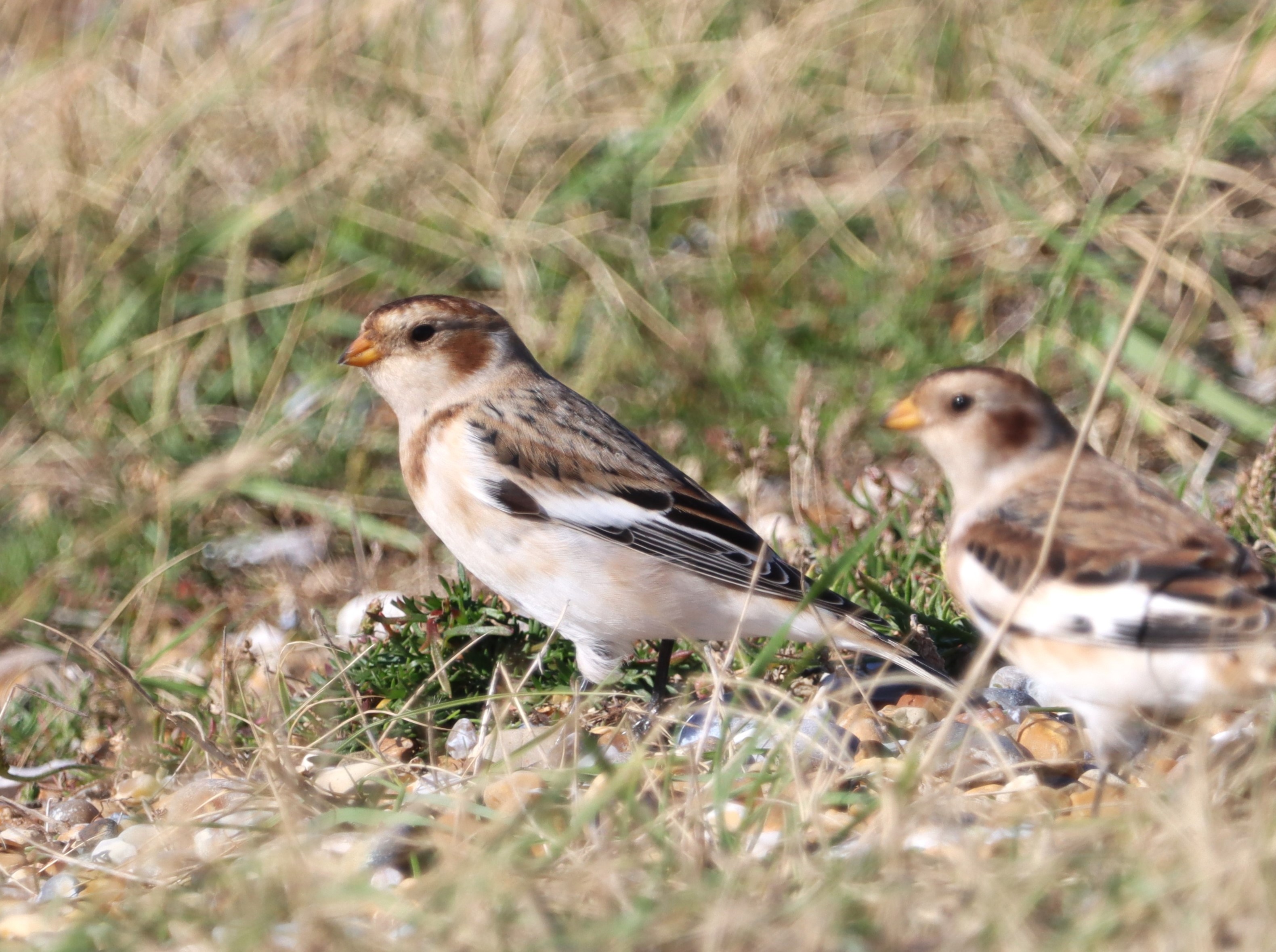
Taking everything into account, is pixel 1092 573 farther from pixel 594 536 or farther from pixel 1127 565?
pixel 594 536

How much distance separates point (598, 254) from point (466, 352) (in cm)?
188

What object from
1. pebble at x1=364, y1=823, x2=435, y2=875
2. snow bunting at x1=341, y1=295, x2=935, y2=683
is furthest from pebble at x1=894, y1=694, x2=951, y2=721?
pebble at x1=364, y1=823, x2=435, y2=875

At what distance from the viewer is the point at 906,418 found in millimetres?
2791

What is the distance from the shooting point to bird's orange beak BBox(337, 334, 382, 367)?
356cm

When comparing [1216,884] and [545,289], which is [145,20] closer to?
[545,289]

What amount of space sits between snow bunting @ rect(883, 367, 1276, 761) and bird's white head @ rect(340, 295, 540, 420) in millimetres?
1166

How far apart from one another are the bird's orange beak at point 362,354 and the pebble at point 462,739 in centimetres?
93

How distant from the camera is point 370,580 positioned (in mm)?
4078

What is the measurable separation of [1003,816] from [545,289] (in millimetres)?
3578

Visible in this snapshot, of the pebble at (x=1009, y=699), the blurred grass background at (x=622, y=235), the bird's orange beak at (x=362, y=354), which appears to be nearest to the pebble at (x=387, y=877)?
the pebble at (x=1009, y=699)

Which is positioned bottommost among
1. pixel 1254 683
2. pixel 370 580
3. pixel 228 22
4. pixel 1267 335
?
pixel 370 580

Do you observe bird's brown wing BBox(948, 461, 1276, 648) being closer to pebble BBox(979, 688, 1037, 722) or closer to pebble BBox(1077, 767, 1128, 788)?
pebble BBox(1077, 767, 1128, 788)

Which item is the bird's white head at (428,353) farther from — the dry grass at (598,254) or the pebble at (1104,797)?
the pebble at (1104,797)

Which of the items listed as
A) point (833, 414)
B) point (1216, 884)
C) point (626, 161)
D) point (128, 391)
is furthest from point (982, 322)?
point (1216, 884)
